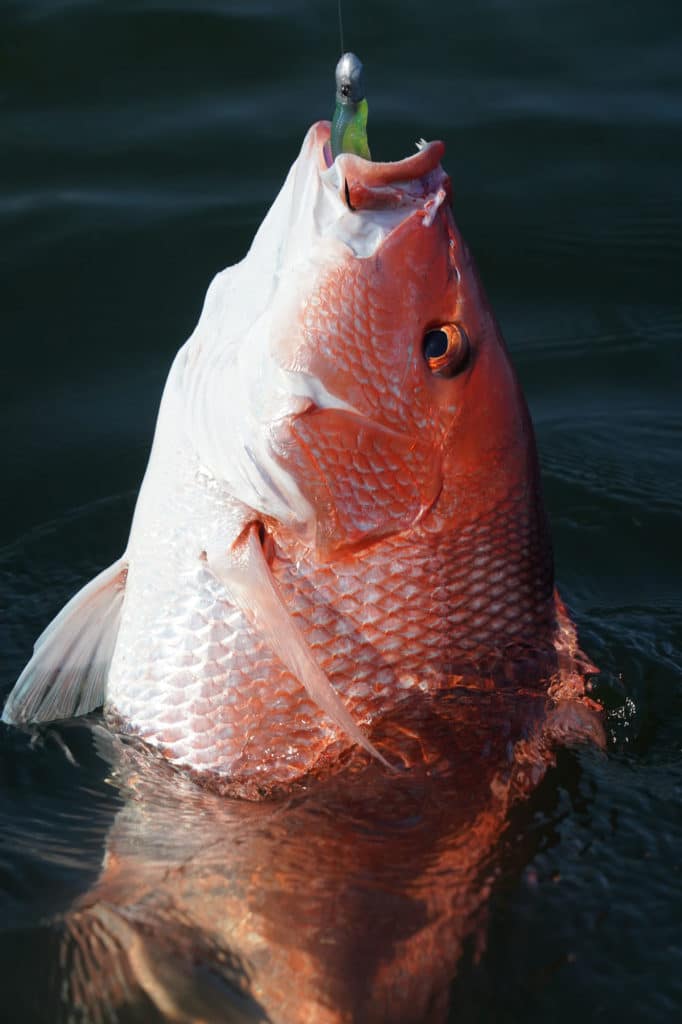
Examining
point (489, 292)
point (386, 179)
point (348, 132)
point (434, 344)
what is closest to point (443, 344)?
point (434, 344)

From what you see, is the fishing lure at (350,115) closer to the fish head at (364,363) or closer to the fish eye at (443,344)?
the fish head at (364,363)

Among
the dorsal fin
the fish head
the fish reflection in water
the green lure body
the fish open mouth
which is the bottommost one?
the fish reflection in water

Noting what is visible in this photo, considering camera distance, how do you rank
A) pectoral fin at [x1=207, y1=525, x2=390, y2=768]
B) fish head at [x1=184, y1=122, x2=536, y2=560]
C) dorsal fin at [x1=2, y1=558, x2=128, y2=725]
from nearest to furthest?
pectoral fin at [x1=207, y1=525, x2=390, y2=768] → fish head at [x1=184, y1=122, x2=536, y2=560] → dorsal fin at [x1=2, y1=558, x2=128, y2=725]

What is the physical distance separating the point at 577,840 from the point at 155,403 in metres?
2.36

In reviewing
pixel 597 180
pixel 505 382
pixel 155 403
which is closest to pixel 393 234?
pixel 505 382

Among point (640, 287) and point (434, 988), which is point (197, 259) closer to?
point (640, 287)

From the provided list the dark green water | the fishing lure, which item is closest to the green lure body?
the fishing lure

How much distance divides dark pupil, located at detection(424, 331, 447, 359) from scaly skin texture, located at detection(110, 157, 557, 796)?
0.02 metres

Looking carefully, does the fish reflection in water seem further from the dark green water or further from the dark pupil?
the dark pupil

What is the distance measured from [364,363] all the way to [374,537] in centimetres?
33

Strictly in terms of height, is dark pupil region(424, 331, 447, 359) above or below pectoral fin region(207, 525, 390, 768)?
above

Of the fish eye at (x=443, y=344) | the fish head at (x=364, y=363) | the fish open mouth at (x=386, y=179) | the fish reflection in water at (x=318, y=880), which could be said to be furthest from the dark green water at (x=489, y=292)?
the fish open mouth at (x=386, y=179)

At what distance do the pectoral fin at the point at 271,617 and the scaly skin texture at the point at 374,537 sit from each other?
61 mm

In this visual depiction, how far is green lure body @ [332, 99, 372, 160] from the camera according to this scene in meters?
2.56
